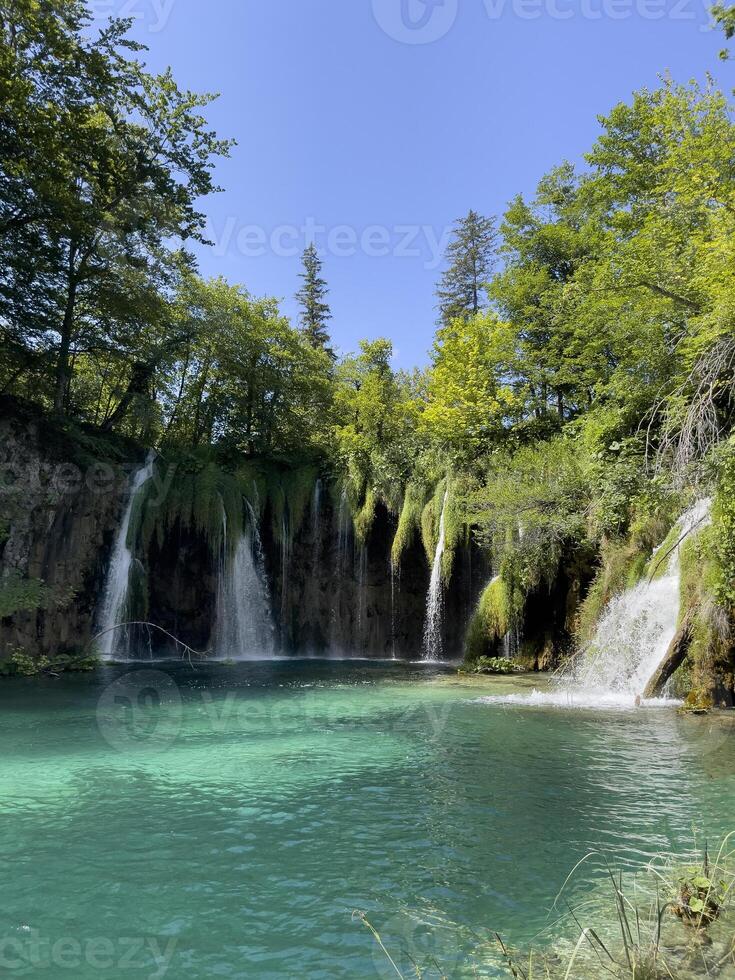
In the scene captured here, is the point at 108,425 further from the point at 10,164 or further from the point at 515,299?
the point at 515,299

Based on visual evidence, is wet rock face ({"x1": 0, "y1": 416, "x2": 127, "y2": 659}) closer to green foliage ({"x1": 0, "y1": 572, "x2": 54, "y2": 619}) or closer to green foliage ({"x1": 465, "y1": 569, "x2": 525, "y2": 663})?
green foliage ({"x1": 0, "y1": 572, "x2": 54, "y2": 619})

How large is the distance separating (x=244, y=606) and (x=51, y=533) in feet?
21.3

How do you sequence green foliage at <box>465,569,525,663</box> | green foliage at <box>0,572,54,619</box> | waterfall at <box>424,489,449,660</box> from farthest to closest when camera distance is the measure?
waterfall at <box>424,489,449,660</box>, green foliage at <box>0,572,54,619</box>, green foliage at <box>465,569,525,663</box>

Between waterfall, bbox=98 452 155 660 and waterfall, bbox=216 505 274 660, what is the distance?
119 inches

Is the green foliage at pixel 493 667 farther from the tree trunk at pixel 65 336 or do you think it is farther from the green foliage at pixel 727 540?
the tree trunk at pixel 65 336

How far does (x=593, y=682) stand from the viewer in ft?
41.7

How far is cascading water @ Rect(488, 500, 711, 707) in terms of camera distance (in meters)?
11.8

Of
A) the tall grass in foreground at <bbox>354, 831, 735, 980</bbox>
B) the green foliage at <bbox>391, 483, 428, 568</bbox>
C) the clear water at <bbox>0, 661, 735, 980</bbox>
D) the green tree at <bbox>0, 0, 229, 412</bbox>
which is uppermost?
the green tree at <bbox>0, 0, 229, 412</bbox>

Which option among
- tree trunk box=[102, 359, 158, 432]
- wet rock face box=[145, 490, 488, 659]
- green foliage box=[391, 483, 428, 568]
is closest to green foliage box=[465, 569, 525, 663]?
green foliage box=[391, 483, 428, 568]

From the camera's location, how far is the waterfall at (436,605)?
774 inches

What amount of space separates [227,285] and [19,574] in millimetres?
16114

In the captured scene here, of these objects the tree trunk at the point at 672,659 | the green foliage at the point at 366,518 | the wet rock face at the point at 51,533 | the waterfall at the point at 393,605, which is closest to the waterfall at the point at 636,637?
the tree trunk at the point at 672,659

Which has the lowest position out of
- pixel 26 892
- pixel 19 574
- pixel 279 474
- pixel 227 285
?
pixel 26 892

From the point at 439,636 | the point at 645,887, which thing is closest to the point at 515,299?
the point at 439,636
